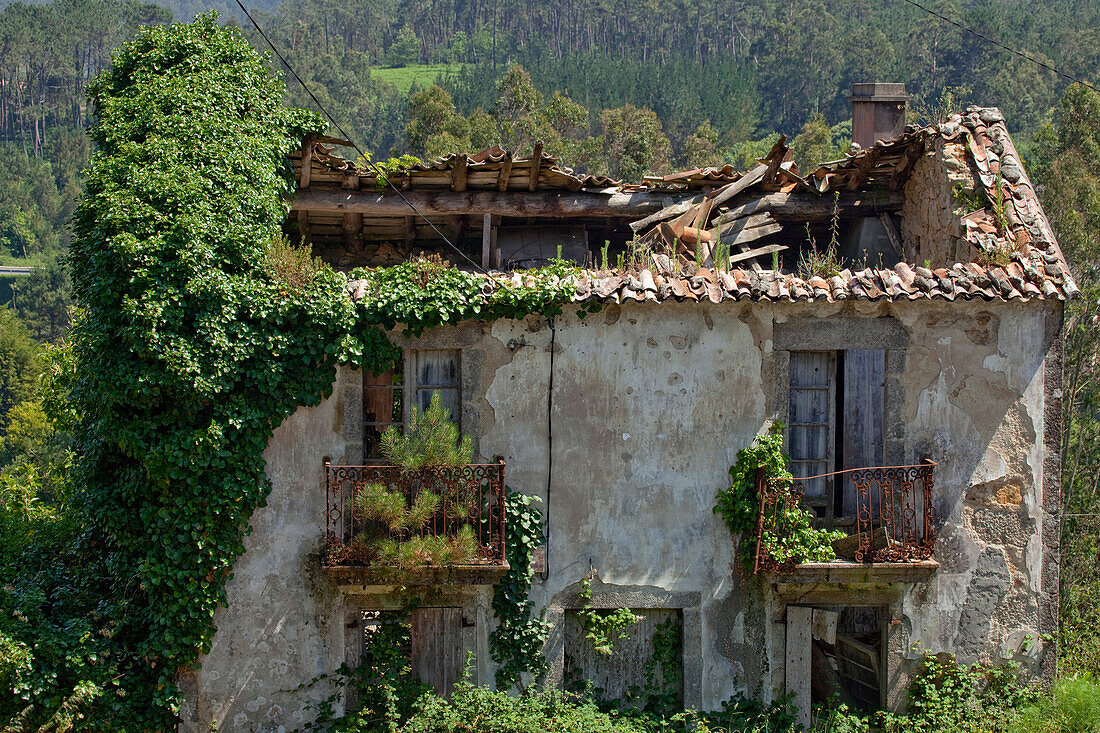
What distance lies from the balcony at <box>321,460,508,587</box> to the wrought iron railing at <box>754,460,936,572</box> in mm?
2640

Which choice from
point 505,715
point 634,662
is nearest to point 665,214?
point 634,662

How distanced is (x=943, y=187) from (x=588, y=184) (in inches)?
161

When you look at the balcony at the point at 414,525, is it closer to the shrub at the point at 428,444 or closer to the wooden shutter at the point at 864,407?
the shrub at the point at 428,444

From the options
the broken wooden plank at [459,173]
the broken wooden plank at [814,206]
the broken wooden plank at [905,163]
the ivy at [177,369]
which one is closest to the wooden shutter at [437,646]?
the ivy at [177,369]

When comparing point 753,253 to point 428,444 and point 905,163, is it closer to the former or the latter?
point 905,163

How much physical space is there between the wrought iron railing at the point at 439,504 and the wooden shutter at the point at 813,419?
3185 millimetres

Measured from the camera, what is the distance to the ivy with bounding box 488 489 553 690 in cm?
1041

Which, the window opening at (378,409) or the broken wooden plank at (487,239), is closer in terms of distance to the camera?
the window opening at (378,409)

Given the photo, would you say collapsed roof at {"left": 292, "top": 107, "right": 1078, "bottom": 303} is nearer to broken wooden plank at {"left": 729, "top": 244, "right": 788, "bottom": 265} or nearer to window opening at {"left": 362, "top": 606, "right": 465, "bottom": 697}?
broken wooden plank at {"left": 729, "top": 244, "right": 788, "bottom": 265}

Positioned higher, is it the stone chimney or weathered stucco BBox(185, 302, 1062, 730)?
the stone chimney

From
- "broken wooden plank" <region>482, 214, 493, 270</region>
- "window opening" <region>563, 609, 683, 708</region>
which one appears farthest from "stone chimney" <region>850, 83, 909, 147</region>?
"window opening" <region>563, 609, 683, 708</region>

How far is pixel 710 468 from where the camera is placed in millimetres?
10633

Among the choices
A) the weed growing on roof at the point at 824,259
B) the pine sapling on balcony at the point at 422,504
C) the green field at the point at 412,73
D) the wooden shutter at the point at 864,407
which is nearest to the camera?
the pine sapling on balcony at the point at 422,504

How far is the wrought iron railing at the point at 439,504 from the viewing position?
32.9 ft
